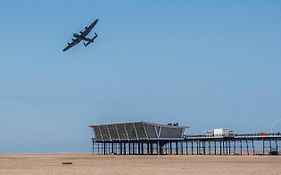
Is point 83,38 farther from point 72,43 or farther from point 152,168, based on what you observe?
point 152,168

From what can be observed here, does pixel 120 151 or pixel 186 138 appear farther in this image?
pixel 120 151

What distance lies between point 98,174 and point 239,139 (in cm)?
7342

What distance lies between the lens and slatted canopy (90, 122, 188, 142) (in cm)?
11731

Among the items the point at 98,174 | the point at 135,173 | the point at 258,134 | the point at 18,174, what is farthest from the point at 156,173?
the point at 258,134

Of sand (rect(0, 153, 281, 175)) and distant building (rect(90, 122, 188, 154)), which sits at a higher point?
distant building (rect(90, 122, 188, 154))

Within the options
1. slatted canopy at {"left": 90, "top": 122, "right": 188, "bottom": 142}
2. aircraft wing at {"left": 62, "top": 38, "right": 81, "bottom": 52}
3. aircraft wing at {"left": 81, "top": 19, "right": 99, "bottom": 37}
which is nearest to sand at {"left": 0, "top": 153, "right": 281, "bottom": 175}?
aircraft wing at {"left": 62, "top": 38, "right": 81, "bottom": 52}

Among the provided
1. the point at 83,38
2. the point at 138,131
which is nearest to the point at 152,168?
the point at 83,38

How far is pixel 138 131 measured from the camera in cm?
11956

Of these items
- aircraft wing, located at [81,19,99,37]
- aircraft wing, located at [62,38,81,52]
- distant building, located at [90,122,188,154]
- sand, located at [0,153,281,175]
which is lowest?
sand, located at [0,153,281,175]

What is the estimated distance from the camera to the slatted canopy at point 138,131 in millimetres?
117312

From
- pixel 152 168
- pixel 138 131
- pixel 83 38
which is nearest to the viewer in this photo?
pixel 152 168

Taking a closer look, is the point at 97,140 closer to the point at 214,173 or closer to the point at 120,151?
the point at 120,151

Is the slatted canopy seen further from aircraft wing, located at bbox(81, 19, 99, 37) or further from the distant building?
aircraft wing, located at bbox(81, 19, 99, 37)

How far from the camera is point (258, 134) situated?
348 ft
